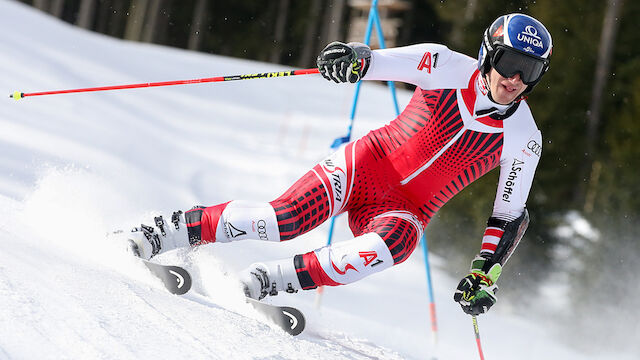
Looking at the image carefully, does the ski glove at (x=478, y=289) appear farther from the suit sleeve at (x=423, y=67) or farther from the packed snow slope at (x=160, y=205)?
the suit sleeve at (x=423, y=67)

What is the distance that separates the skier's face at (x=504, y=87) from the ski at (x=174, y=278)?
59.8 inches

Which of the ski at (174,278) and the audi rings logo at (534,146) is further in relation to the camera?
the audi rings logo at (534,146)

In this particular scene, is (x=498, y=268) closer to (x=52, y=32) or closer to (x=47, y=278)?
(x=47, y=278)

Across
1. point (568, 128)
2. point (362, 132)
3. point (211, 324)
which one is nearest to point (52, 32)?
point (362, 132)

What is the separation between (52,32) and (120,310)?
35.3 ft

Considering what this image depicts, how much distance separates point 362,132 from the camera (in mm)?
11594

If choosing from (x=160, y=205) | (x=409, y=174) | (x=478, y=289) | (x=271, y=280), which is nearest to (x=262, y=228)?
(x=271, y=280)

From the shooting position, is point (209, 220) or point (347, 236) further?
point (347, 236)

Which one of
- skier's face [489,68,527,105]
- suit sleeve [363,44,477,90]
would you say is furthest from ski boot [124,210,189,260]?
skier's face [489,68,527,105]

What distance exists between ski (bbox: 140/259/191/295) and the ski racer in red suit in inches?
7.5

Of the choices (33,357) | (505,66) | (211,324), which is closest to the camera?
(33,357)

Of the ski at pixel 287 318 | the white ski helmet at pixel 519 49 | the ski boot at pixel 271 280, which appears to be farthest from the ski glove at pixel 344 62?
the ski at pixel 287 318

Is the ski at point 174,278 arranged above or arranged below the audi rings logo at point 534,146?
below

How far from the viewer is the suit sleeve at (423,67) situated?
10.4 feet
